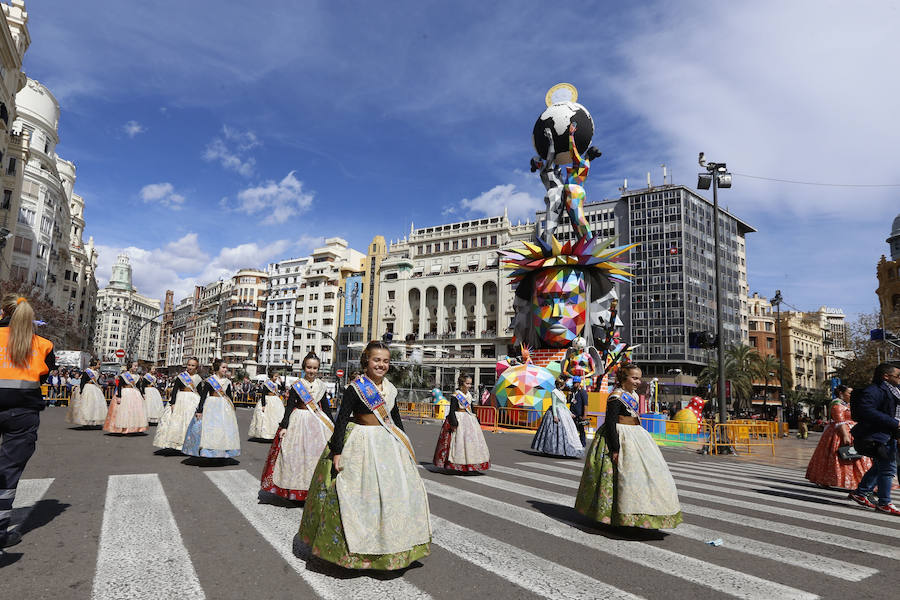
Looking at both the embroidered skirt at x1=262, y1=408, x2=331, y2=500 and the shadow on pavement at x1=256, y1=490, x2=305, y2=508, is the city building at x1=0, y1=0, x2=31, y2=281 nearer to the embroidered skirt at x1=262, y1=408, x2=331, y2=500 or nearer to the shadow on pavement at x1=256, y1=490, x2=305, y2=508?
the shadow on pavement at x1=256, y1=490, x2=305, y2=508

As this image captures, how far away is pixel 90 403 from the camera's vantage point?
16.4m

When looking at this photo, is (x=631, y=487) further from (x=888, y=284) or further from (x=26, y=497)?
(x=888, y=284)

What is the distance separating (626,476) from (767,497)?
4.00 metres

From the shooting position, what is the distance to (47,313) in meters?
37.8

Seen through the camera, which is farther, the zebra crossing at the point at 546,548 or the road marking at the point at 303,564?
the zebra crossing at the point at 546,548

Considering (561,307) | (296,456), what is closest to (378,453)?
(296,456)

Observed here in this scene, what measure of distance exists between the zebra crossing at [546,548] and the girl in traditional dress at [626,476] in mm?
232

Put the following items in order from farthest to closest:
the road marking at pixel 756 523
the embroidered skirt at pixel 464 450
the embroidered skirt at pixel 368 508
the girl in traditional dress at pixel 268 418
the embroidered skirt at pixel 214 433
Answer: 1. the girl in traditional dress at pixel 268 418
2. the embroidered skirt at pixel 464 450
3. the embroidered skirt at pixel 214 433
4. the road marking at pixel 756 523
5. the embroidered skirt at pixel 368 508

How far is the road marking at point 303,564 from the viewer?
3.86 metres

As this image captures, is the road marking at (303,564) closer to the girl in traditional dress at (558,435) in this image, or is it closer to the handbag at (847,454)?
the handbag at (847,454)

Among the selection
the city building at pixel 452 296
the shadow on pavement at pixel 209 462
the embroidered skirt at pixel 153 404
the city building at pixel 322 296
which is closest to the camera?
the shadow on pavement at pixel 209 462

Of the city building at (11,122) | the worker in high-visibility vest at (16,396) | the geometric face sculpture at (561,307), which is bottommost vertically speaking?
the worker in high-visibility vest at (16,396)

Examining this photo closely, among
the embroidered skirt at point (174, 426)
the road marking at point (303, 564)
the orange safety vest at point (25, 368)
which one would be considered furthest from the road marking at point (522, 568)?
the embroidered skirt at point (174, 426)

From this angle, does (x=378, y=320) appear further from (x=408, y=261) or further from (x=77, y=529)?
(x=77, y=529)
